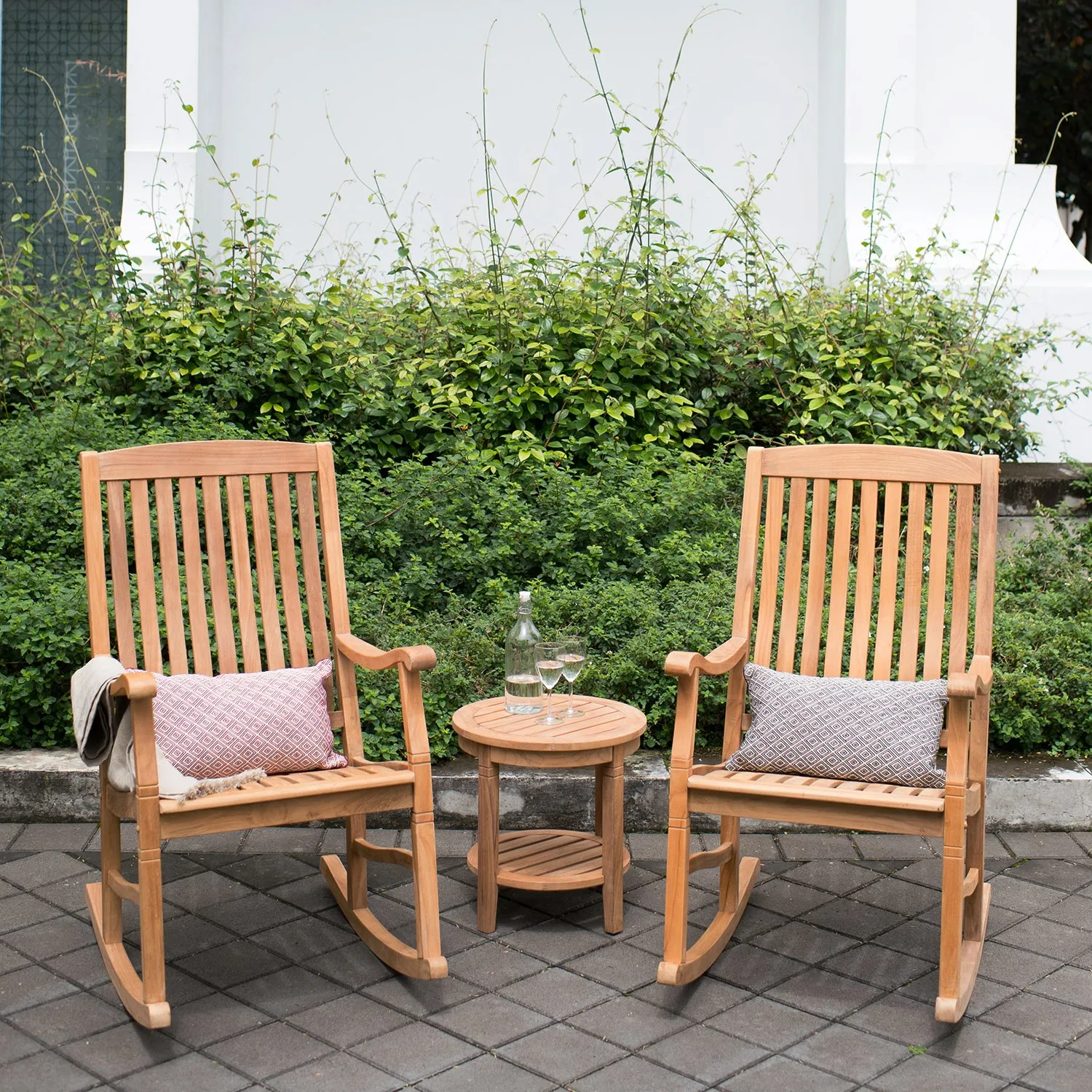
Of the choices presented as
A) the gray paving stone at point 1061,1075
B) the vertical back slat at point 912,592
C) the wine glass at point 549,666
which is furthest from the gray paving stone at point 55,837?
the gray paving stone at point 1061,1075

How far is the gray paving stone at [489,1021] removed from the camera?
2.85 meters

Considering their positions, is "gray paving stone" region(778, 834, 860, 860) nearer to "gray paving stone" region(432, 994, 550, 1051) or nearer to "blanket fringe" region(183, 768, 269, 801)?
"gray paving stone" region(432, 994, 550, 1051)

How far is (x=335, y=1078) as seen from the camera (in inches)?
105

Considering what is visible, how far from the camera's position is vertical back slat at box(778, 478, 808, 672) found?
3.54 meters

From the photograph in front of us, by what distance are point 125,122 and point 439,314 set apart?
2690 mm

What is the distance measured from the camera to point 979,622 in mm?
3297

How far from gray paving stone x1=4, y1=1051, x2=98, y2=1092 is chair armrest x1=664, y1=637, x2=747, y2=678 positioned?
153cm

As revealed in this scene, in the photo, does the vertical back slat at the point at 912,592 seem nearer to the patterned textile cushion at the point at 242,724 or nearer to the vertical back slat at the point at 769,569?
the vertical back slat at the point at 769,569

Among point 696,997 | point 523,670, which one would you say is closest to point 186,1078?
point 696,997

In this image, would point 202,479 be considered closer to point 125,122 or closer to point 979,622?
point 979,622

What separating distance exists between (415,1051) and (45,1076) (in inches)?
30.1

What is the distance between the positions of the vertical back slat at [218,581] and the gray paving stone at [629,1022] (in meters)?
1.29

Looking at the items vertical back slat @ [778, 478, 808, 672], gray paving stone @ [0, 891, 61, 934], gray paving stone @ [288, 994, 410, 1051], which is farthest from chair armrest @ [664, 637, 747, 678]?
gray paving stone @ [0, 891, 61, 934]

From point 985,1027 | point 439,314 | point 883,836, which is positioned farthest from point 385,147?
point 985,1027
